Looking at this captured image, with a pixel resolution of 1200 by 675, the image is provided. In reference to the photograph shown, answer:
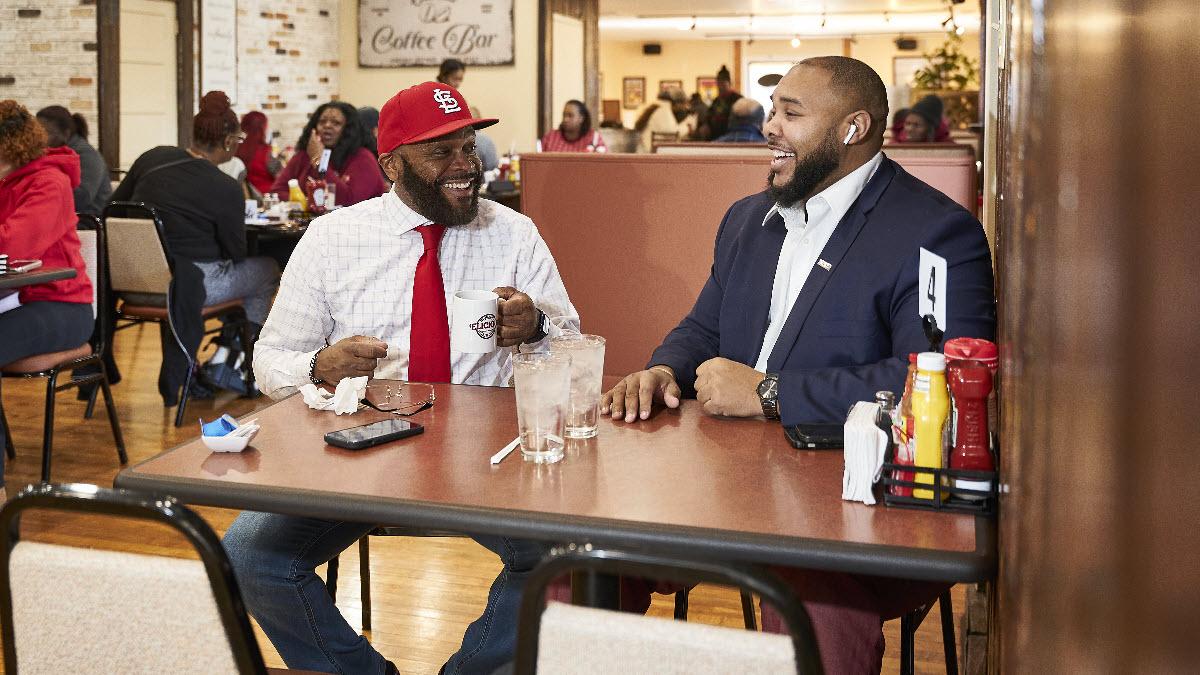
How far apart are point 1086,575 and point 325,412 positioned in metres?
1.52

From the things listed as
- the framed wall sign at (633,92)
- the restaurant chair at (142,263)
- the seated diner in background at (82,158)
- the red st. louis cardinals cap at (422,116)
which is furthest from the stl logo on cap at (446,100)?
the framed wall sign at (633,92)

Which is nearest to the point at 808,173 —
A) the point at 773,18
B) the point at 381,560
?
the point at 381,560

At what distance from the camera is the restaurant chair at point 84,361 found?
3.90 metres

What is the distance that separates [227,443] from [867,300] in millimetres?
1158

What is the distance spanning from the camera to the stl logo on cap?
2600 mm

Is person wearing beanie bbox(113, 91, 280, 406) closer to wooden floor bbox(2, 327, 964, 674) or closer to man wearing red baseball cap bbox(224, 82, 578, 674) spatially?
wooden floor bbox(2, 327, 964, 674)

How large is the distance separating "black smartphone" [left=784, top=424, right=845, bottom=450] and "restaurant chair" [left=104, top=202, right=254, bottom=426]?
145 inches

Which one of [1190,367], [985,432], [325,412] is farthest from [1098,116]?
[325,412]

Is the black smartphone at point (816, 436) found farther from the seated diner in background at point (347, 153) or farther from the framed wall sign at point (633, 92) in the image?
the framed wall sign at point (633, 92)

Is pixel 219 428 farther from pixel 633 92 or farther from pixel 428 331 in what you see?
pixel 633 92

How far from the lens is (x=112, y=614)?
124cm

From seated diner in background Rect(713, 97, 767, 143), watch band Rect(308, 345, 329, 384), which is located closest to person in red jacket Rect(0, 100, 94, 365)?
watch band Rect(308, 345, 329, 384)

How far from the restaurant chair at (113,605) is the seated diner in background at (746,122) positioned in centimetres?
630

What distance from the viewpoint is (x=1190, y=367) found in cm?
52
